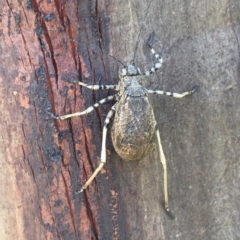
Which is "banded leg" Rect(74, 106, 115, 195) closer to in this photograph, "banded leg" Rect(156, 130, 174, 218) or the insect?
the insect

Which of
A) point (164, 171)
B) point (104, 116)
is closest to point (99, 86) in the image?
point (104, 116)

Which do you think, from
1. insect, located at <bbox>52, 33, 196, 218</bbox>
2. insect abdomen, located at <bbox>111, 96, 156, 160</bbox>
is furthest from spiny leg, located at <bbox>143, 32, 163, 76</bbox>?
insect abdomen, located at <bbox>111, 96, 156, 160</bbox>

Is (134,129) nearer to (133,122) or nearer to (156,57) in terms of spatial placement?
(133,122)

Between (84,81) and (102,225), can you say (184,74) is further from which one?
(102,225)

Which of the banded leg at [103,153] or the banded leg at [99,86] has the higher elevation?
the banded leg at [99,86]

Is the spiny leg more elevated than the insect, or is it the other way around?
the spiny leg

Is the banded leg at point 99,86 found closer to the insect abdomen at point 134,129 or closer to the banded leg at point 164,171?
the insect abdomen at point 134,129

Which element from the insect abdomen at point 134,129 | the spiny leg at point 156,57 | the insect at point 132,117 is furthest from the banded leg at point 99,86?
the spiny leg at point 156,57
